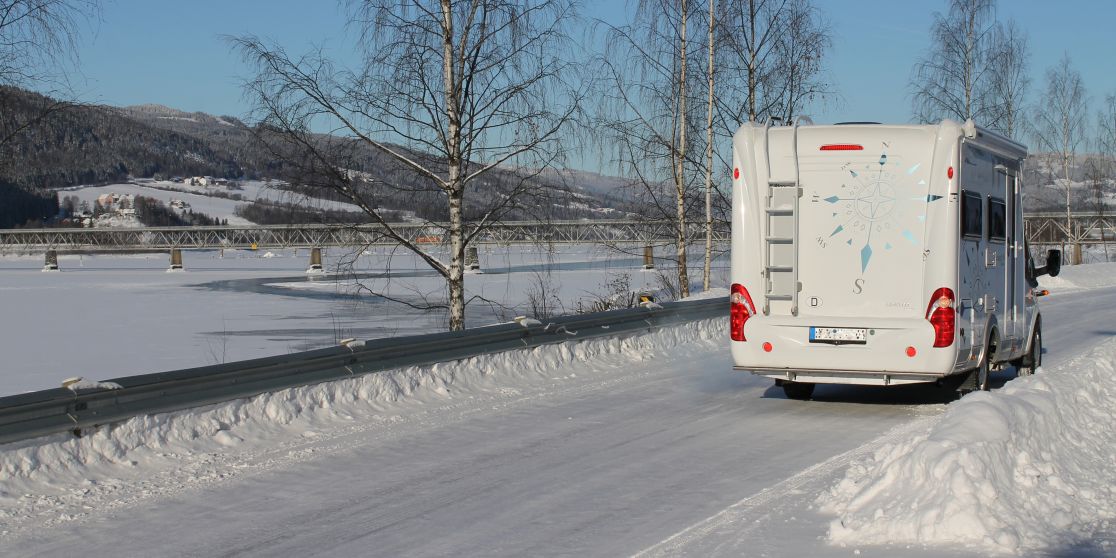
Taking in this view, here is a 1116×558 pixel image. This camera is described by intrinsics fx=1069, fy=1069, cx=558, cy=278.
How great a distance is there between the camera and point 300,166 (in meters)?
13.8

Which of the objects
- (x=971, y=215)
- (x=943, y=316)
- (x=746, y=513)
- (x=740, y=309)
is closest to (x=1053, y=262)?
(x=971, y=215)

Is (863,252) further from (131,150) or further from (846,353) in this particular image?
(131,150)

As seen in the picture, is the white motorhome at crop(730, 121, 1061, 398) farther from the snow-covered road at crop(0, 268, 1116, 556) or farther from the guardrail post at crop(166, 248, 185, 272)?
the guardrail post at crop(166, 248, 185, 272)

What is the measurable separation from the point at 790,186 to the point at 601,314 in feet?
16.7

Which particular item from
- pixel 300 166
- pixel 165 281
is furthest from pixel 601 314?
pixel 165 281

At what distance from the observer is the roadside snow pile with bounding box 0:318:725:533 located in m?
7.29

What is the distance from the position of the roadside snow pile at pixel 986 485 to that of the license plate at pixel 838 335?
7.87 ft

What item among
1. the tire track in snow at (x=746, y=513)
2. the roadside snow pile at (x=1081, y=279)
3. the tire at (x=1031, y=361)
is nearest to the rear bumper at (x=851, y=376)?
the tire track in snow at (x=746, y=513)

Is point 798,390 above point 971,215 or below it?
below

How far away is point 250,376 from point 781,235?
5452 millimetres

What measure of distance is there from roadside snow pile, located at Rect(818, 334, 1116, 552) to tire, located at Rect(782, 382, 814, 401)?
400cm

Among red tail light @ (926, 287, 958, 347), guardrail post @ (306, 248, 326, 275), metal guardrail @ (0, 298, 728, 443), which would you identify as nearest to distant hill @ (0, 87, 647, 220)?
metal guardrail @ (0, 298, 728, 443)

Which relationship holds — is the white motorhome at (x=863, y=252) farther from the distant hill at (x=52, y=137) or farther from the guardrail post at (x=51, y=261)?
the guardrail post at (x=51, y=261)

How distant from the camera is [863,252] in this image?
10727mm
